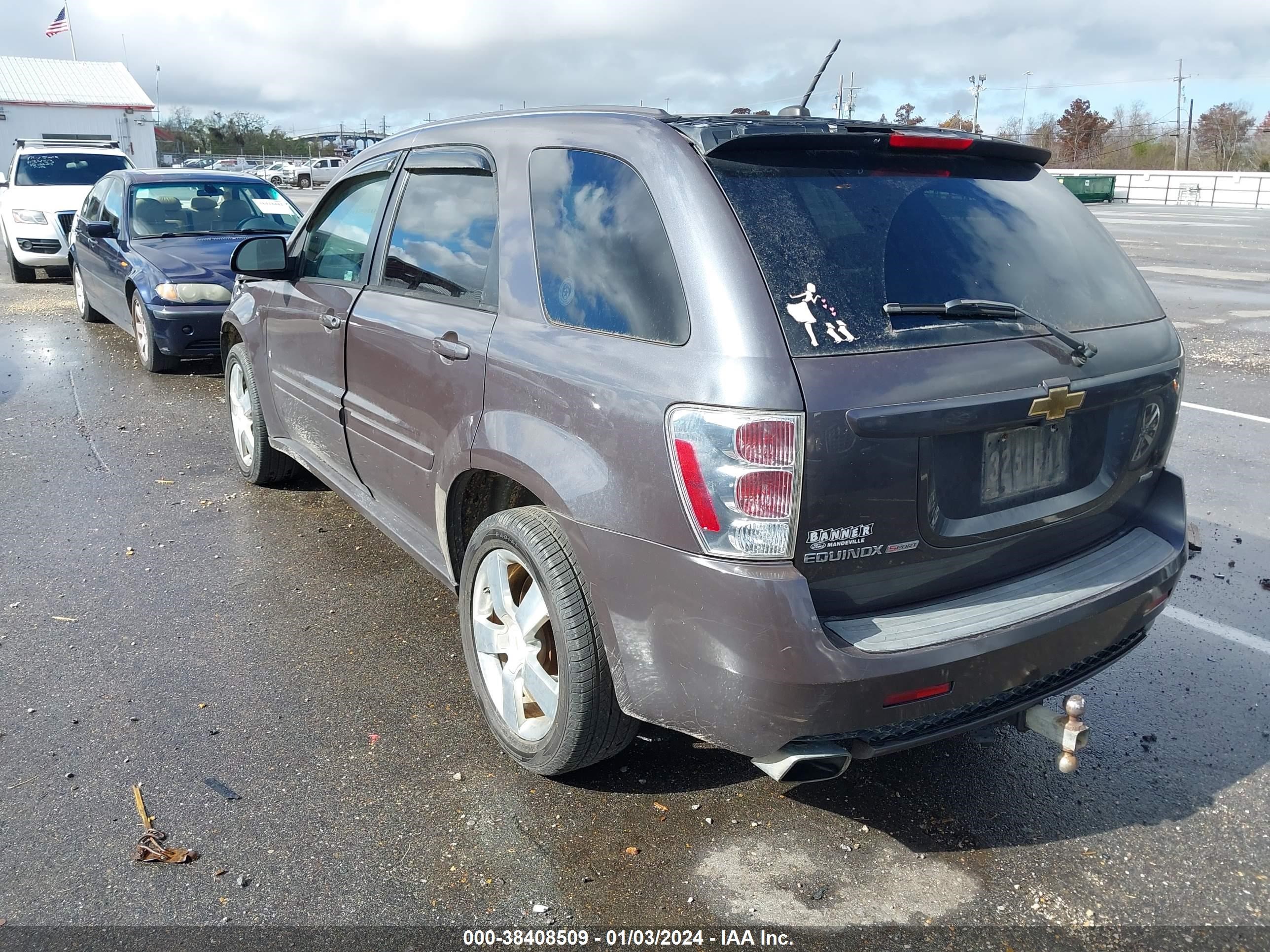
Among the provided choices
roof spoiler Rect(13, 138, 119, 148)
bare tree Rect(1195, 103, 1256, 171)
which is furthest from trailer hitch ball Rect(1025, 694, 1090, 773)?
bare tree Rect(1195, 103, 1256, 171)

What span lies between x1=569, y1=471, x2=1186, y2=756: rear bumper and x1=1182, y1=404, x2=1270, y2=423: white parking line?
5.46m

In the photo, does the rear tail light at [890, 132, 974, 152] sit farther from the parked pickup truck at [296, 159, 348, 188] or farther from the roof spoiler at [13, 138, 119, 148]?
the parked pickup truck at [296, 159, 348, 188]

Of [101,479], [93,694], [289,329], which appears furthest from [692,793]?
[101,479]

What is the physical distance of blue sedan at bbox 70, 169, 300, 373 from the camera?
848 centimetres

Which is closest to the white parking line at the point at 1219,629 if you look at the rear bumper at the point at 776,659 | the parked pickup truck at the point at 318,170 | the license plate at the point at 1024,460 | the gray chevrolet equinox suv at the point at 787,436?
the gray chevrolet equinox suv at the point at 787,436

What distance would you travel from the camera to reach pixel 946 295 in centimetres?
267

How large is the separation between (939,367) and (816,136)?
706mm

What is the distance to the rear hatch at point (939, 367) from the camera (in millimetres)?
2400

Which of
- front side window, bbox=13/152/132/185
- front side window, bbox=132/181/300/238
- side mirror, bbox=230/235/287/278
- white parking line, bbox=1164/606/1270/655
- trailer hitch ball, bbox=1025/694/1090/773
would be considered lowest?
white parking line, bbox=1164/606/1270/655

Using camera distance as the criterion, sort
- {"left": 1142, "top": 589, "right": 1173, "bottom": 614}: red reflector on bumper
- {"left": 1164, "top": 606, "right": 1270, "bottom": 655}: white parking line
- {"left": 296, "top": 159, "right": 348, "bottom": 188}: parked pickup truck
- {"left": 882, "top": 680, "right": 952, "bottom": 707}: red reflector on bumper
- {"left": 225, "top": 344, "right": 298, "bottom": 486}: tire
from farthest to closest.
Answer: {"left": 296, "top": 159, "right": 348, "bottom": 188}: parked pickup truck → {"left": 225, "top": 344, "right": 298, "bottom": 486}: tire → {"left": 1164, "top": 606, "right": 1270, "bottom": 655}: white parking line → {"left": 1142, "top": 589, "right": 1173, "bottom": 614}: red reflector on bumper → {"left": 882, "top": 680, "right": 952, "bottom": 707}: red reflector on bumper

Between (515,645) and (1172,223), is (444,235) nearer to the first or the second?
(515,645)

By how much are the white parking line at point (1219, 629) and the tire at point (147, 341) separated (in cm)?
787

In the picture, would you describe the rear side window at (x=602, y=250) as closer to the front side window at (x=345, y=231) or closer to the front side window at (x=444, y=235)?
the front side window at (x=444, y=235)

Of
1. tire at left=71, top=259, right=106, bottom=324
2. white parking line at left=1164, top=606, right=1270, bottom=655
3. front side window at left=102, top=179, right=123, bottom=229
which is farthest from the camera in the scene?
tire at left=71, top=259, right=106, bottom=324
